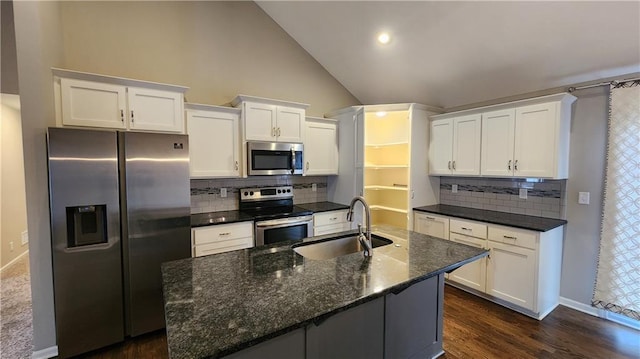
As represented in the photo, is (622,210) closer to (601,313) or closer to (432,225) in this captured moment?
(601,313)

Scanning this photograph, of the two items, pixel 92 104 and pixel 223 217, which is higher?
pixel 92 104

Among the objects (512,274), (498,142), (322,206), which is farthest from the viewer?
(322,206)

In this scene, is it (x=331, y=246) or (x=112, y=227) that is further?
(x=112, y=227)

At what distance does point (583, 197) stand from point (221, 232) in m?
3.68

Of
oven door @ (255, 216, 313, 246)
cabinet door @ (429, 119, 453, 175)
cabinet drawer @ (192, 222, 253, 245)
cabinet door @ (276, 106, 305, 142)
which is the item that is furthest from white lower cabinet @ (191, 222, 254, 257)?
cabinet door @ (429, 119, 453, 175)

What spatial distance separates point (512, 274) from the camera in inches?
110

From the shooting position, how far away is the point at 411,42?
3111 millimetres

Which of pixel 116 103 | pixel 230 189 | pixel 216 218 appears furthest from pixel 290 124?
pixel 116 103

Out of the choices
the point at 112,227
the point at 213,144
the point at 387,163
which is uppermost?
the point at 213,144

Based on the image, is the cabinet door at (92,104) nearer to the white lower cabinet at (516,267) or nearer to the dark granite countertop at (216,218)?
the dark granite countertop at (216,218)

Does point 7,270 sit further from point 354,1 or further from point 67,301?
point 354,1

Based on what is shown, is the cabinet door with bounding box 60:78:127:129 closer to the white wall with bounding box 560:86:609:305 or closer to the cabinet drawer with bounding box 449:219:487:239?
the cabinet drawer with bounding box 449:219:487:239

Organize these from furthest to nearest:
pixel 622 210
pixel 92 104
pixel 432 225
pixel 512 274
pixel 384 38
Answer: pixel 432 225 → pixel 384 38 → pixel 512 274 → pixel 622 210 → pixel 92 104

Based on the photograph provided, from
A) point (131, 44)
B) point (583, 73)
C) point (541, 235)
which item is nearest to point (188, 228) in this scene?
point (131, 44)
